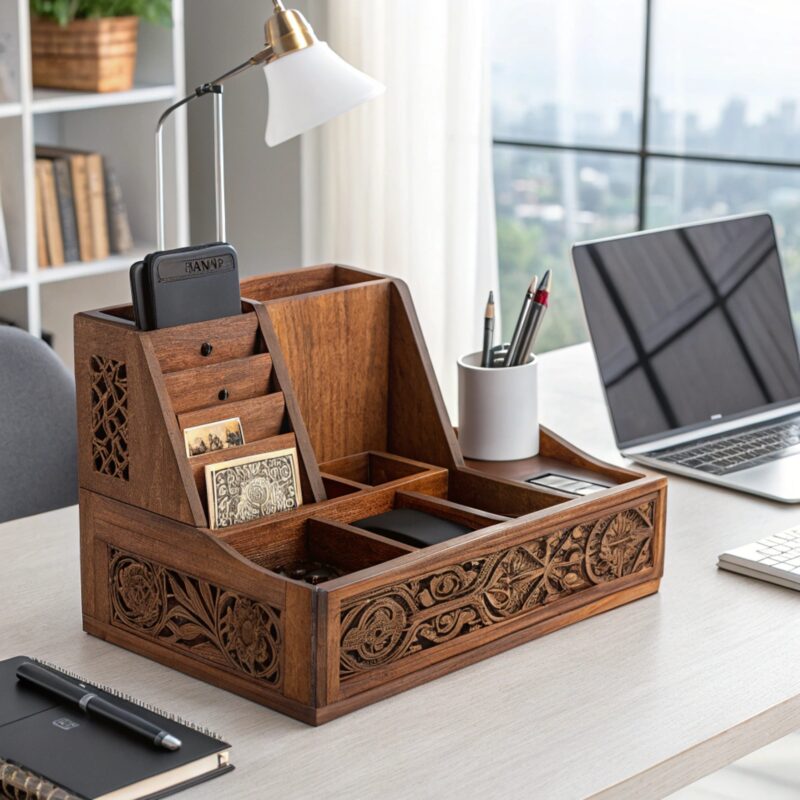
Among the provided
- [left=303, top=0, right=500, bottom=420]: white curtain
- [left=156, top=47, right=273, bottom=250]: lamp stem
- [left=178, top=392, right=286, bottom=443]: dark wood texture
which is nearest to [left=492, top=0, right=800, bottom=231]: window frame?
[left=303, top=0, right=500, bottom=420]: white curtain

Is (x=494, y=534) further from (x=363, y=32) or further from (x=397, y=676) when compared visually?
(x=363, y=32)

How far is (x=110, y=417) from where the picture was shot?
114 centimetres

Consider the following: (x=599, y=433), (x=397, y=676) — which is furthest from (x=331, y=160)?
(x=397, y=676)

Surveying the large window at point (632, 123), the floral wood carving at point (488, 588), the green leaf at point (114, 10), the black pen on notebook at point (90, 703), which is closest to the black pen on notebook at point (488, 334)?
the floral wood carving at point (488, 588)

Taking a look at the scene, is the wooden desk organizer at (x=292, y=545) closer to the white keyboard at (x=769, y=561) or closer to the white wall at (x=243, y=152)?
the white keyboard at (x=769, y=561)

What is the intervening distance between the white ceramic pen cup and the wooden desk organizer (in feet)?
0.65

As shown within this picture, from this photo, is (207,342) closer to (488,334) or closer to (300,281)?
(300,281)

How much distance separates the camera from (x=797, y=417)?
5.98 feet

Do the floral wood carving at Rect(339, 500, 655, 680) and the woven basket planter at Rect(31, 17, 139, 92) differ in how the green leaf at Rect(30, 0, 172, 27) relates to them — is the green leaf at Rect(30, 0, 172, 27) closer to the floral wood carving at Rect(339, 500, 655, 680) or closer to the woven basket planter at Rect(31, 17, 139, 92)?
the woven basket planter at Rect(31, 17, 139, 92)

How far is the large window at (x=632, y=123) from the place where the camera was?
3.16 m

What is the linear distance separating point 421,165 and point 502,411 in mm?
1898

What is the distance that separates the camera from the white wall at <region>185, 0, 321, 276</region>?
3.54 metres

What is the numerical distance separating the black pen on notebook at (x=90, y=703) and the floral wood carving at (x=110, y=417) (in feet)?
0.59

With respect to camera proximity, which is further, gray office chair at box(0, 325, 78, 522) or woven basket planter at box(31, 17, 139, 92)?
woven basket planter at box(31, 17, 139, 92)
